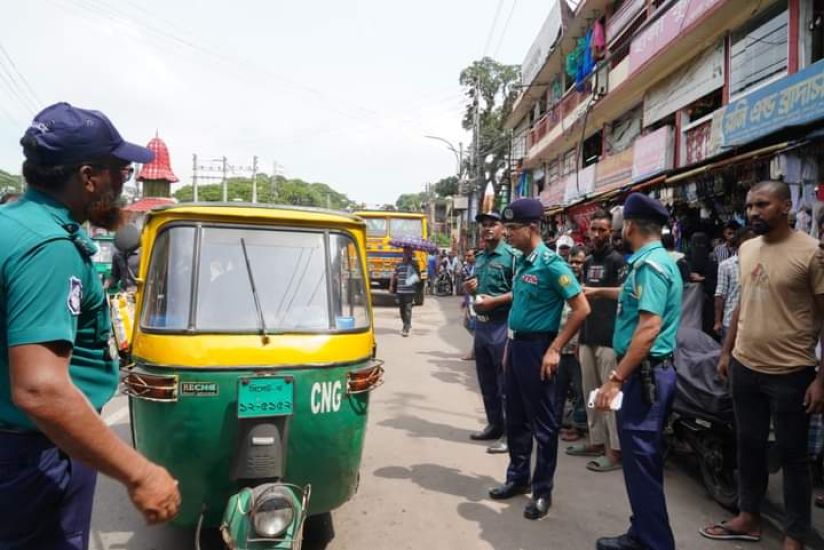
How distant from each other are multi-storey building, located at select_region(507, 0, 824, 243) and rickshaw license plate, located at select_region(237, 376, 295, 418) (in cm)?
519

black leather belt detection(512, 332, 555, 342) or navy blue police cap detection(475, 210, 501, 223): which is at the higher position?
navy blue police cap detection(475, 210, 501, 223)

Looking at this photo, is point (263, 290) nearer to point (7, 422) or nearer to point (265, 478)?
point (265, 478)

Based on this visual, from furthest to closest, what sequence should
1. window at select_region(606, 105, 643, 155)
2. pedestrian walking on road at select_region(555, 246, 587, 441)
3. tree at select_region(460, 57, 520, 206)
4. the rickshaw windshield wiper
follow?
tree at select_region(460, 57, 520, 206) < window at select_region(606, 105, 643, 155) < pedestrian walking on road at select_region(555, 246, 587, 441) < the rickshaw windshield wiper

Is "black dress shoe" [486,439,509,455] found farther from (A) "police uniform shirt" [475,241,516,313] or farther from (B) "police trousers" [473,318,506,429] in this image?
(A) "police uniform shirt" [475,241,516,313]

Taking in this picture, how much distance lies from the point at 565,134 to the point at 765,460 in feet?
53.4

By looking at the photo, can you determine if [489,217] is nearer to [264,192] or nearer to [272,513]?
[272,513]

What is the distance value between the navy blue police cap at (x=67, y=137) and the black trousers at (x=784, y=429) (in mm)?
3335

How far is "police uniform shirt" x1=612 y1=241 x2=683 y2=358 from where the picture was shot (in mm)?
2984

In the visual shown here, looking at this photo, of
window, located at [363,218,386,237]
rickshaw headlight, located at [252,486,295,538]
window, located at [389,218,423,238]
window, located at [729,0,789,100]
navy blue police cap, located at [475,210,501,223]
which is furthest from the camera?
window, located at [389,218,423,238]

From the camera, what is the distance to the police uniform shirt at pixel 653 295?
2.98 m

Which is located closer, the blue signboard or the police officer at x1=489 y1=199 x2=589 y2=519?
the police officer at x1=489 y1=199 x2=589 y2=519

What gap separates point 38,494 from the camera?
65.3 inches

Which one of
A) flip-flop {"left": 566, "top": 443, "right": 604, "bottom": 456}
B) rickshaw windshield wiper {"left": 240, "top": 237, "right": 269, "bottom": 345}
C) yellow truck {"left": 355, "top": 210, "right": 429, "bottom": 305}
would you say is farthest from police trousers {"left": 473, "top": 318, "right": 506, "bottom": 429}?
yellow truck {"left": 355, "top": 210, "right": 429, "bottom": 305}

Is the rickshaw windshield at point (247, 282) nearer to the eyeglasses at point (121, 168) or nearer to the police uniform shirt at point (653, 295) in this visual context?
the eyeglasses at point (121, 168)
